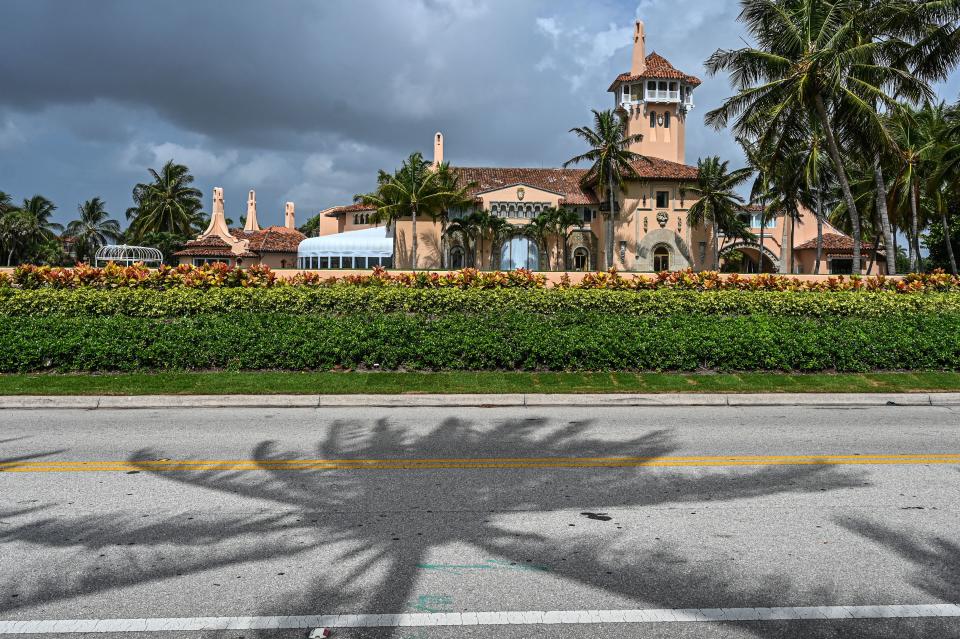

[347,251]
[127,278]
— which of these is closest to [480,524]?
[127,278]

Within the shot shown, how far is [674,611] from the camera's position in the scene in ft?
13.7

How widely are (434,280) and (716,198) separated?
128ft

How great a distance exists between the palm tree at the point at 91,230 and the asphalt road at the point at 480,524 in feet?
271

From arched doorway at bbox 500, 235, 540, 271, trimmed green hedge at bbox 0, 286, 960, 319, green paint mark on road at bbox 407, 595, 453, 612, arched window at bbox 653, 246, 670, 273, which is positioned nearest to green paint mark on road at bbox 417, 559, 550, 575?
green paint mark on road at bbox 407, 595, 453, 612

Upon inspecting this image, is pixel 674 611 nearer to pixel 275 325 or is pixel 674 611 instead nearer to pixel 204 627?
pixel 204 627

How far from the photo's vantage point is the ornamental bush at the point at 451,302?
15758mm

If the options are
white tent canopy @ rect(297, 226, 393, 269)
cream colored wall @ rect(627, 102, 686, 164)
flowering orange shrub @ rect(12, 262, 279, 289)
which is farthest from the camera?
cream colored wall @ rect(627, 102, 686, 164)

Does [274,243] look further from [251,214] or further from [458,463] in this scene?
[458,463]

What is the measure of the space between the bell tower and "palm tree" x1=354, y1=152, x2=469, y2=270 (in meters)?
16.3

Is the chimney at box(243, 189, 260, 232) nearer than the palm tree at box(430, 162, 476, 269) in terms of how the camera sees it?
No

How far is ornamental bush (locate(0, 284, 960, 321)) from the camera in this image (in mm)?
15758

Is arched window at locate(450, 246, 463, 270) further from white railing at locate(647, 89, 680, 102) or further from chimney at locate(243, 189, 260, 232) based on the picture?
chimney at locate(243, 189, 260, 232)

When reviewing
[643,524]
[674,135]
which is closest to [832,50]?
[643,524]

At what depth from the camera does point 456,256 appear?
52.4 meters
